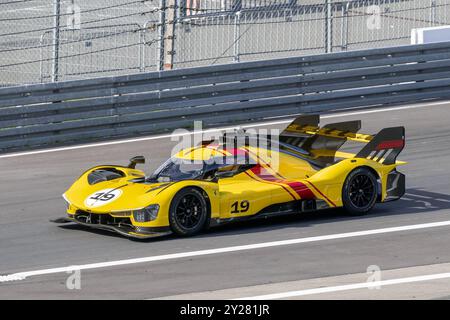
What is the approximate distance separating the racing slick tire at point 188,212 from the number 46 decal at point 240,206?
1.12ft

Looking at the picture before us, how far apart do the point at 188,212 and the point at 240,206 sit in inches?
25.3

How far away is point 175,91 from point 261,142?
19.1 feet

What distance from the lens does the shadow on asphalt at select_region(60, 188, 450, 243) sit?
1211cm

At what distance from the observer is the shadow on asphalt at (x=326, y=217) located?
12.1 metres

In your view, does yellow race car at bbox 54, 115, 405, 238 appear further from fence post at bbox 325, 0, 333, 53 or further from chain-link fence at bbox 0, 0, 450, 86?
fence post at bbox 325, 0, 333, 53

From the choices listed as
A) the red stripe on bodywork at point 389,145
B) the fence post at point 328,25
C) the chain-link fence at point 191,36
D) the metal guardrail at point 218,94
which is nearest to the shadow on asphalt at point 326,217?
the red stripe on bodywork at point 389,145

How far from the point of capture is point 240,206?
39.1 feet

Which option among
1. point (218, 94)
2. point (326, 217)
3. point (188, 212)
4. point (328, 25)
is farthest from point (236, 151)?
point (328, 25)

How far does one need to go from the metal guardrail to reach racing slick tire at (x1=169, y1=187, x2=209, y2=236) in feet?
20.8

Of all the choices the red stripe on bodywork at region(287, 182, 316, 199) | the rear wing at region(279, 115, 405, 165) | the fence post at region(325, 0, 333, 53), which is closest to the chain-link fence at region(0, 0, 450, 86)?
the fence post at region(325, 0, 333, 53)

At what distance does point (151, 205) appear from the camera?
11391mm
